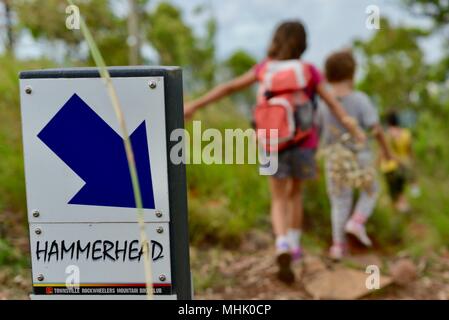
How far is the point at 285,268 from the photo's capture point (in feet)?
13.0

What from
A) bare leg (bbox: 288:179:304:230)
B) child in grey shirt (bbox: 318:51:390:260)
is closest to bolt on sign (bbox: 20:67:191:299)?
bare leg (bbox: 288:179:304:230)

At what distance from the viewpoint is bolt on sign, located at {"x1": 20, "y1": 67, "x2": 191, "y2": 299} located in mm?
2047

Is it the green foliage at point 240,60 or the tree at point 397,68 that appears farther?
the green foliage at point 240,60

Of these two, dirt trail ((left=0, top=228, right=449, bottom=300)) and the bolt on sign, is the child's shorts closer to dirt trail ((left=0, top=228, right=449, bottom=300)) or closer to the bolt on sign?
dirt trail ((left=0, top=228, right=449, bottom=300))

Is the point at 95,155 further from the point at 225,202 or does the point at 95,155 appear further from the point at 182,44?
the point at 182,44

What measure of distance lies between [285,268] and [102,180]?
7.05 feet

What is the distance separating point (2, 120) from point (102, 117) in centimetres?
338

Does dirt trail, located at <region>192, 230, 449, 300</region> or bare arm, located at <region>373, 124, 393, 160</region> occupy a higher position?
bare arm, located at <region>373, 124, 393, 160</region>

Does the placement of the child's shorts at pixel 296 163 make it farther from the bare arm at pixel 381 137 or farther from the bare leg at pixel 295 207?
the bare arm at pixel 381 137

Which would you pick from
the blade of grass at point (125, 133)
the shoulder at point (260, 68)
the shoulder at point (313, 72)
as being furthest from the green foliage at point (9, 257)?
the blade of grass at point (125, 133)

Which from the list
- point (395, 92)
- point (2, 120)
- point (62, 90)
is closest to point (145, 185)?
point (62, 90)

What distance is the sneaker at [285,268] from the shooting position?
155 inches

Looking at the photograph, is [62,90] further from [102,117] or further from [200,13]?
[200,13]

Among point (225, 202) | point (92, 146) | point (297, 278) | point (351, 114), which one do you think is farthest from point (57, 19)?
point (92, 146)
